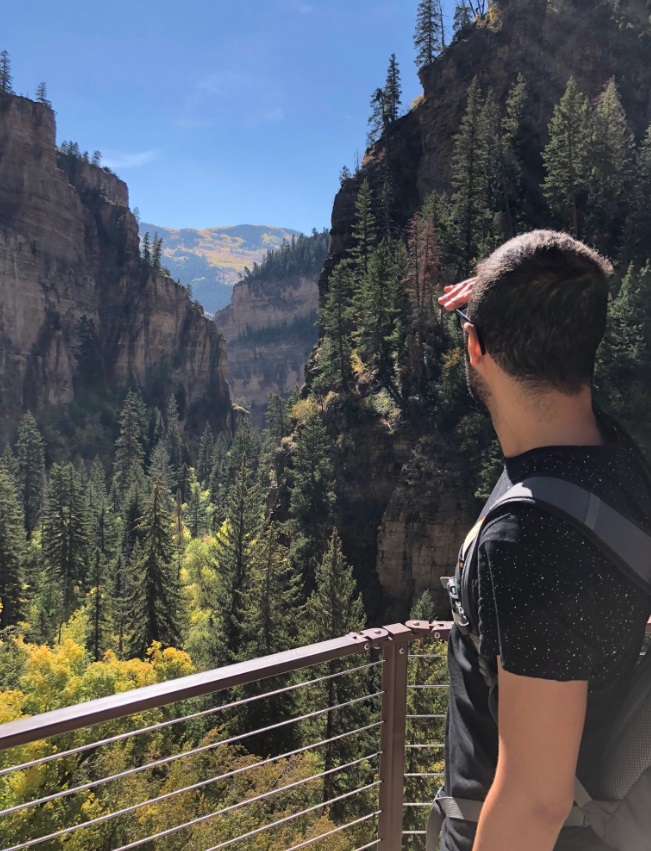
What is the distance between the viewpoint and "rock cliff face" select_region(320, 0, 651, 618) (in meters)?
29.1

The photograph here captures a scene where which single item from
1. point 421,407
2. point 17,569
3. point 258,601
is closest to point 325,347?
point 421,407

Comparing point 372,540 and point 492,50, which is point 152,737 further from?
point 492,50

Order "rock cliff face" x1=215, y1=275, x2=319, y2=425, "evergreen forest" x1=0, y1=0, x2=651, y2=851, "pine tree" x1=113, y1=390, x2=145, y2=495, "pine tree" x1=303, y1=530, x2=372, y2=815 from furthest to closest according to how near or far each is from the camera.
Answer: "rock cliff face" x1=215, y1=275, x2=319, y2=425 < "pine tree" x1=113, y1=390, x2=145, y2=495 < "pine tree" x1=303, y1=530, x2=372, y2=815 < "evergreen forest" x1=0, y1=0, x2=651, y2=851

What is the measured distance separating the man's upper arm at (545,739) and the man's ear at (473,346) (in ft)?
Result: 2.49

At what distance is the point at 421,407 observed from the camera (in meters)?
30.9

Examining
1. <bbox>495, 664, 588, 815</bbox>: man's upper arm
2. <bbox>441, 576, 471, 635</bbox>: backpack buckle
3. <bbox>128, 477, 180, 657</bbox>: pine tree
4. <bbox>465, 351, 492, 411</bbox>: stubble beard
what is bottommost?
<bbox>128, 477, 180, 657</bbox>: pine tree

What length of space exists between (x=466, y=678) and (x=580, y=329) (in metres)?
0.96

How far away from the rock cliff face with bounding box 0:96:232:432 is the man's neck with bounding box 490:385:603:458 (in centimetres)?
8090

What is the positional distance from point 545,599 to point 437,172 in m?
46.6

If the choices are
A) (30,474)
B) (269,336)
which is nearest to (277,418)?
(30,474)

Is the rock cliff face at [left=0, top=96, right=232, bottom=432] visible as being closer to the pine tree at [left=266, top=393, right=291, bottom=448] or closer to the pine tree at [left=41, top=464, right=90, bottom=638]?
the pine tree at [left=266, top=393, right=291, bottom=448]

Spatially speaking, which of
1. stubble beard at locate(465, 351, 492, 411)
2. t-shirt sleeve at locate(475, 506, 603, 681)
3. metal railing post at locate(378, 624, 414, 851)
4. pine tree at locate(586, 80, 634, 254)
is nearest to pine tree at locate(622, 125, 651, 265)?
pine tree at locate(586, 80, 634, 254)

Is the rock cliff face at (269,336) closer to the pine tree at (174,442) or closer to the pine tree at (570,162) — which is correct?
the pine tree at (174,442)

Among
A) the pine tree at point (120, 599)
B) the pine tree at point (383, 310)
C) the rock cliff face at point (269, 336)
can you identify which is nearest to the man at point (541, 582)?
the pine tree at point (120, 599)
